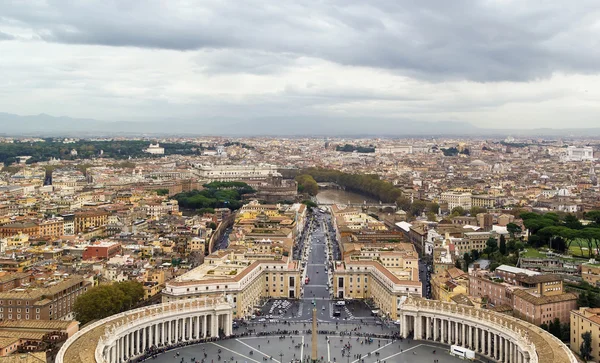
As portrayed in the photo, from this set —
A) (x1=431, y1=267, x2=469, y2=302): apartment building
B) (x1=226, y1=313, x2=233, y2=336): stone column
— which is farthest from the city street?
(x1=431, y1=267, x2=469, y2=302): apartment building

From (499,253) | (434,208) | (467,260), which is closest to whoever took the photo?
(499,253)

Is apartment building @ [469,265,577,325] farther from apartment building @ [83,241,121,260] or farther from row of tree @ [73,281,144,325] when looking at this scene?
apartment building @ [83,241,121,260]

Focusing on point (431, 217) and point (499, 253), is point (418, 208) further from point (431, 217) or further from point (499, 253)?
point (499, 253)

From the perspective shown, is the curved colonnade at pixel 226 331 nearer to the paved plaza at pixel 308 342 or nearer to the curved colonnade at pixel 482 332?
the curved colonnade at pixel 482 332

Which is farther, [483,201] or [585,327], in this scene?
[483,201]

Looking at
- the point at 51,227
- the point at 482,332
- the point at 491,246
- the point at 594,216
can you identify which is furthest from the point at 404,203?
the point at 482,332
